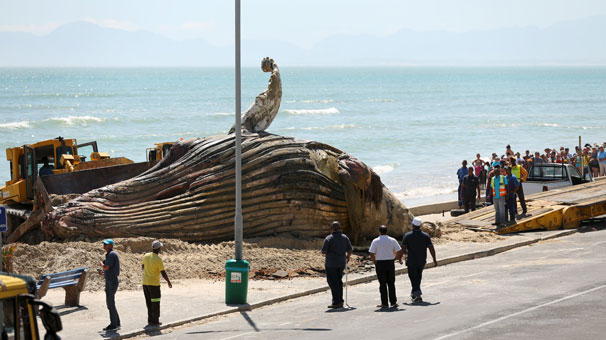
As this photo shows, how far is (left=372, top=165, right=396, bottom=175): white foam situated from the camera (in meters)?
52.0

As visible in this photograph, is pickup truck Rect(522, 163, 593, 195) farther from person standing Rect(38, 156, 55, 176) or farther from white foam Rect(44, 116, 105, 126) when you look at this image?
white foam Rect(44, 116, 105, 126)

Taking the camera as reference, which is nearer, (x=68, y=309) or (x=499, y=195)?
(x=68, y=309)

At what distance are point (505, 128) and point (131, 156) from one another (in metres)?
39.3

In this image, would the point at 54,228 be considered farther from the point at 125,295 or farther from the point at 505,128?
the point at 505,128

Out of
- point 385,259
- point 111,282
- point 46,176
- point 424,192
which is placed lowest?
point 424,192

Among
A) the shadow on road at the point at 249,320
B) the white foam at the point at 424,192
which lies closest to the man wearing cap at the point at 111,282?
the shadow on road at the point at 249,320

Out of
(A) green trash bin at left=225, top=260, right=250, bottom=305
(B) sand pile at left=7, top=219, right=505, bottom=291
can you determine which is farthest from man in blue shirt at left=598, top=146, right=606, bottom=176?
(A) green trash bin at left=225, top=260, right=250, bottom=305

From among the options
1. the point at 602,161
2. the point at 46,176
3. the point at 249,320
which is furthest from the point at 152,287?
the point at 602,161

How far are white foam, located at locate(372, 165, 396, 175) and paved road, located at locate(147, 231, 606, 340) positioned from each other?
32.6 meters

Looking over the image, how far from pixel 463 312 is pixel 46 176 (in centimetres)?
1190

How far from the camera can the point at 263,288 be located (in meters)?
17.2

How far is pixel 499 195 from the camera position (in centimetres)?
2330

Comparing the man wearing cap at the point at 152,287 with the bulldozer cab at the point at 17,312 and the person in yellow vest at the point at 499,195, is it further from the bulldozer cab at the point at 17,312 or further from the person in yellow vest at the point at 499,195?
the person in yellow vest at the point at 499,195

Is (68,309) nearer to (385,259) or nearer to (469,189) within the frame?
(385,259)
